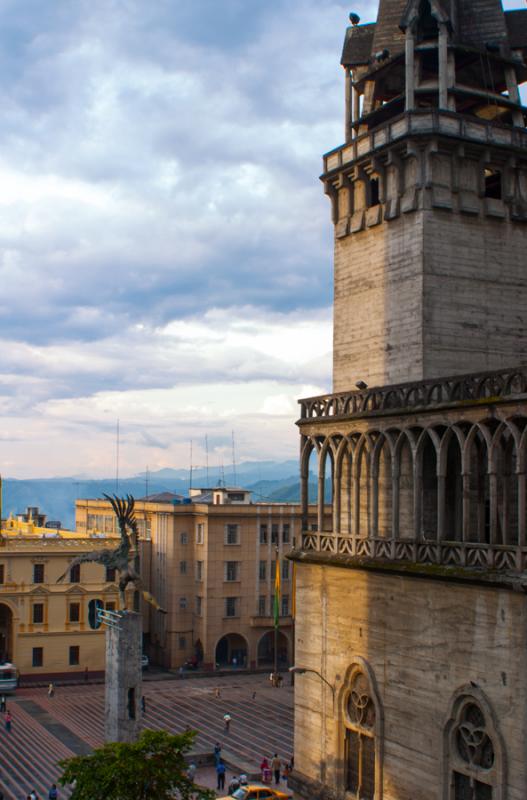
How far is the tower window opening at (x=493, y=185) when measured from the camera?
4528 cm

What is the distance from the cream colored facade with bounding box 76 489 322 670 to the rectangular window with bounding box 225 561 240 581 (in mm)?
98

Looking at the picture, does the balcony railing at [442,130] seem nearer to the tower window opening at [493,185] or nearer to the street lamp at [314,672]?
the tower window opening at [493,185]

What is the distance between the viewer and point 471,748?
34.1 meters

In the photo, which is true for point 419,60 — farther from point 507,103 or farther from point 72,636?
point 72,636

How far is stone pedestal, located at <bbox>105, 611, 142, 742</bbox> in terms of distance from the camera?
42.7m

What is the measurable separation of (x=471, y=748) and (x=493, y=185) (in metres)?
25.4

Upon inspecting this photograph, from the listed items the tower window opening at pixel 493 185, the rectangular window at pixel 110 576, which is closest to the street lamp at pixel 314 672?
the tower window opening at pixel 493 185

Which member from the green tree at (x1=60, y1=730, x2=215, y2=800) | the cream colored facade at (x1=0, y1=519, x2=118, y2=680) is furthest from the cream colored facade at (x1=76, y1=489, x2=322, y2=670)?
the green tree at (x1=60, y1=730, x2=215, y2=800)

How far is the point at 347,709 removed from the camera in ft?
138

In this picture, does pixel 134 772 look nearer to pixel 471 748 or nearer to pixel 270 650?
pixel 471 748

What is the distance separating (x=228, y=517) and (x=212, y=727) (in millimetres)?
26178

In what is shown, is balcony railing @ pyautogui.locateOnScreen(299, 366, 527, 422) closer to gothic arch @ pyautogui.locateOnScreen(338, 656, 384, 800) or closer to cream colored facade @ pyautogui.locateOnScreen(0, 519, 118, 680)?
gothic arch @ pyautogui.locateOnScreen(338, 656, 384, 800)

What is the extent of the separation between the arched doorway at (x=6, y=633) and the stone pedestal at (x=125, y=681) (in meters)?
48.4

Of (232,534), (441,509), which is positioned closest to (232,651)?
(232,534)
